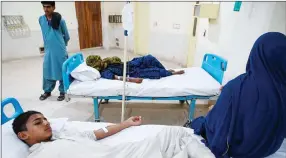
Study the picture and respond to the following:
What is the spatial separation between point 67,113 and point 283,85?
2.49 metres

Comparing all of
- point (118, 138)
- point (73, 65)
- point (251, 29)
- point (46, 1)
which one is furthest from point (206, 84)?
point (46, 1)

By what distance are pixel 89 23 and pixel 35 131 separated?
5.77 metres

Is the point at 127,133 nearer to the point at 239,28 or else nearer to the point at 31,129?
the point at 31,129

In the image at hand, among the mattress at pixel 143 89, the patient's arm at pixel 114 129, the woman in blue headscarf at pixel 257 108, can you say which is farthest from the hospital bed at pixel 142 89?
the woman in blue headscarf at pixel 257 108

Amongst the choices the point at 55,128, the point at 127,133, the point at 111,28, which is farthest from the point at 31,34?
the point at 127,133

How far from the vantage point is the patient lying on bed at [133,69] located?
239cm

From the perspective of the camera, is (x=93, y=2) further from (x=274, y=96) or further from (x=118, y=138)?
(x=274, y=96)

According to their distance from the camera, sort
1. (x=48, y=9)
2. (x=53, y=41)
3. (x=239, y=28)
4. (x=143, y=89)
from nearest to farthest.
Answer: (x=143, y=89) → (x=239, y=28) → (x=48, y=9) → (x=53, y=41)

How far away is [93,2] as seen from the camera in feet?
20.9

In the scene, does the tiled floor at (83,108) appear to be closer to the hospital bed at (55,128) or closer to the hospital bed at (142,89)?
the hospital bed at (142,89)

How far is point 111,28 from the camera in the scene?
22.8 feet

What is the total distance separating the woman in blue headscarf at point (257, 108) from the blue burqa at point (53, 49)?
2.43 metres

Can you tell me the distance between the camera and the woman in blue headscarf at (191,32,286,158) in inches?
44.2

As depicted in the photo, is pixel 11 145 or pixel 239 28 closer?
pixel 11 145
